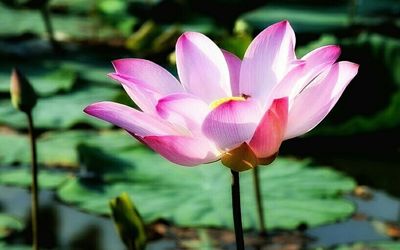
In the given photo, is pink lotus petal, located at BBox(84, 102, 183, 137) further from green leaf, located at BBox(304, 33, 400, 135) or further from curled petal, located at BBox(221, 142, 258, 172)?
green leaf, located at BBox(304, 33, 400, 135)

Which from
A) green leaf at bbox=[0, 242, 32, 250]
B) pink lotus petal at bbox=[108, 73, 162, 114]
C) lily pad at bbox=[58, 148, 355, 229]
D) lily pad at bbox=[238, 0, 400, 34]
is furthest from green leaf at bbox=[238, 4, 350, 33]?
pink lotus petal at bbox=[108, 73, 162, 114]

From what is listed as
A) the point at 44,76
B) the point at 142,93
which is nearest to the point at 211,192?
the point at 142,93

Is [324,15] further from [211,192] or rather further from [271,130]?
[271,130]

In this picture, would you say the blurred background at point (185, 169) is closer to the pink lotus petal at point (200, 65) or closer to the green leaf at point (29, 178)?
the green leaf at point (29, 178)

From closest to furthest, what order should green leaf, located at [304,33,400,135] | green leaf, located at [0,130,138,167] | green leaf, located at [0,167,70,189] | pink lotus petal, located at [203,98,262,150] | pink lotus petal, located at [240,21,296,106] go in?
pink lotus petal, located at [203,98,262,150] → pink lotus petal, located at [240,21,296,106] → green leaf, located at [0,167,70,189] → green leaf, located at [0,130,138,167] → green leaf, located at [304,33,400,135]

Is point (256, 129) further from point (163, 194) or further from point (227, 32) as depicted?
point (227, 32)
